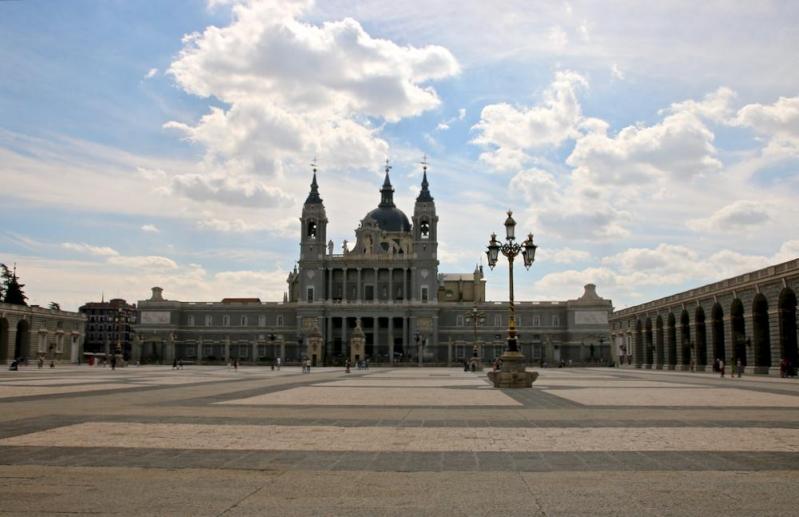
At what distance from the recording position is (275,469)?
35.6 feet

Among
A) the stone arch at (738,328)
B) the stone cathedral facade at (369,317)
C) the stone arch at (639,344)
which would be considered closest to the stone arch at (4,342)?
the stone cathedral facade at (369,317)

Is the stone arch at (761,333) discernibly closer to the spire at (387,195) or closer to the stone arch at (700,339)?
the stone arch at (700,339)

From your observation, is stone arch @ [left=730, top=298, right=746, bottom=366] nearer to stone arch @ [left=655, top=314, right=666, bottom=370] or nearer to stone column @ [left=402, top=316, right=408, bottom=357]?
stone arch @ [left=655, top=314, right=666, bottom=370]

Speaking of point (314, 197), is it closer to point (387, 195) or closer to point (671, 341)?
point (387, 195)

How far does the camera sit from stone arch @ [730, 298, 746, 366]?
6112 centimetres

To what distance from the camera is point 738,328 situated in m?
62.1

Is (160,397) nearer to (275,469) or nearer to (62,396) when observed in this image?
(62,396)

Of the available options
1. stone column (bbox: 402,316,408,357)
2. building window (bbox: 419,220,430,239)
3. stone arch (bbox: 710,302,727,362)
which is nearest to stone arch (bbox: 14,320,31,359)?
stone column (bbox: 402,316,408,357)

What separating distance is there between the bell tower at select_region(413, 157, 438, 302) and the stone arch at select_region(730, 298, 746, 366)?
67927 millimetres

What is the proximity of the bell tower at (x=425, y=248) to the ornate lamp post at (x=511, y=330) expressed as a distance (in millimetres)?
90823

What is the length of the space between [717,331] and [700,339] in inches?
176

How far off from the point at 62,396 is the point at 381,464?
61.1 feet

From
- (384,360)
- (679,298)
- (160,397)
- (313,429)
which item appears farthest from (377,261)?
(313,429)

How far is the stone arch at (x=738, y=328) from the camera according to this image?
61.1m
